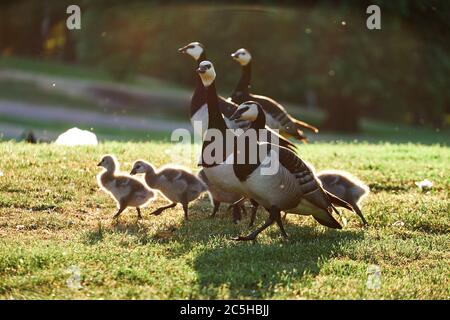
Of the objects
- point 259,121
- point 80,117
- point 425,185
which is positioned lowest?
point 80,117

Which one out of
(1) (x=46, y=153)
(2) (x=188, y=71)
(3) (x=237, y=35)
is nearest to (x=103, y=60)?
(2) (x=188, y=71)

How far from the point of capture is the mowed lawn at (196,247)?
7793 mm

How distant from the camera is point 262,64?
36062 mm

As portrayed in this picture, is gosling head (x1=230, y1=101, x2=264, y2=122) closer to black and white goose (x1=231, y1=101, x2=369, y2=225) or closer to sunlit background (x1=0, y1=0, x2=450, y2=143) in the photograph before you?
black and white goose (x1=231, y1=101, x2=369, y2=225)

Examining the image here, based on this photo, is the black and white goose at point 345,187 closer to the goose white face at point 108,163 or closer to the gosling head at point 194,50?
the goose white face at point 108,163

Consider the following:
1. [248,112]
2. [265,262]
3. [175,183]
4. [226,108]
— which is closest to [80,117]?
[226,108]

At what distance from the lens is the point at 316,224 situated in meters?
10.6

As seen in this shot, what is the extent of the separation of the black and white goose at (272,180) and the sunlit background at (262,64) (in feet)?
60.2

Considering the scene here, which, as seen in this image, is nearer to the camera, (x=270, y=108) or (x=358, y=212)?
(x=358, y=212)

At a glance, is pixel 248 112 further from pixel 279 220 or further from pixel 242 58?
pixel 242 58

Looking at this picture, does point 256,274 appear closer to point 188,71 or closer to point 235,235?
point 235,235

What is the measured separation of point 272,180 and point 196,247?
116cm

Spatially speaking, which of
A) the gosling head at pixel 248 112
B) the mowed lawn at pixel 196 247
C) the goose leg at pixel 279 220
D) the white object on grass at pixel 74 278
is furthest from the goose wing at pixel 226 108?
the white object on grass at pixel 74 278
